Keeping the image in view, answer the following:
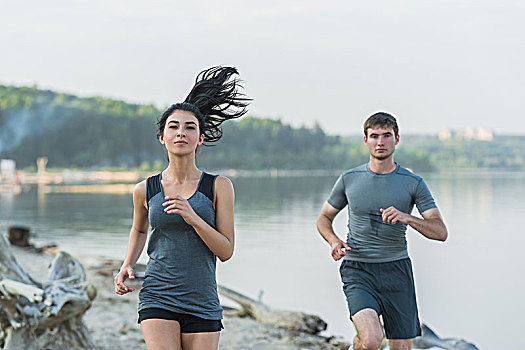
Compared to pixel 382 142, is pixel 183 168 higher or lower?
lower

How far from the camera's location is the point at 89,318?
871cm

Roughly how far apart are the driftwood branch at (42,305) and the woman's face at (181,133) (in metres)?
2.82

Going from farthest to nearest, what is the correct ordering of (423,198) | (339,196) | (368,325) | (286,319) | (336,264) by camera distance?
(336,264)
(286,319)
(339,196)
(423,198)
(368,325)

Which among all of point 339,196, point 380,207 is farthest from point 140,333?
point 380,207

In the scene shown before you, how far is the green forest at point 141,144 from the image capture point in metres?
130

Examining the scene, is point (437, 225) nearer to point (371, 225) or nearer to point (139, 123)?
point (371, 225)

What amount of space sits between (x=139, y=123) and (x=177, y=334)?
140 meters

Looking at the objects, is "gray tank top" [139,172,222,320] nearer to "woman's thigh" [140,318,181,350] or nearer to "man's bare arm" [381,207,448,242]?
"woman's thigh" [140,318,181,350]

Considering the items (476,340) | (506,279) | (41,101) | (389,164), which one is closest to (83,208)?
(506,279)

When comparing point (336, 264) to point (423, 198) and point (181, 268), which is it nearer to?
point (423, 198)

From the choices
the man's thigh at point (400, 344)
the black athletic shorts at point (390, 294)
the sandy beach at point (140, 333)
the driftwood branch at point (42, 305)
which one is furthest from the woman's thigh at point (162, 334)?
the sandy beach at point (140, 333)

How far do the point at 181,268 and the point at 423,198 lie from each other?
2.07m

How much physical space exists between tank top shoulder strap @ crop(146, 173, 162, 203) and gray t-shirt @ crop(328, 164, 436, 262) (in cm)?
177

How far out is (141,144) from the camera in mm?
134000
